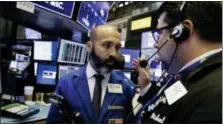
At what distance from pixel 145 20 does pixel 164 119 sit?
284cm

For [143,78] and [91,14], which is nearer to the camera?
[143,78]

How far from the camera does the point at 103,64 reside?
143 cm

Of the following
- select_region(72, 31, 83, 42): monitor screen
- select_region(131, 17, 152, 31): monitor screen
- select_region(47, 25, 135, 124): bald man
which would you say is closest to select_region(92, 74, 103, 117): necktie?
select_region(47, 25, 135, 124): bald man

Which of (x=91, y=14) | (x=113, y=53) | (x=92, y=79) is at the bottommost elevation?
(x=92, y=79)

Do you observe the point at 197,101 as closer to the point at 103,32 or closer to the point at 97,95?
the point at 97,95

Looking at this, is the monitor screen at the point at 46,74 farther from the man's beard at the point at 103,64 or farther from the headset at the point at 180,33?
the headset at the point at 180,33

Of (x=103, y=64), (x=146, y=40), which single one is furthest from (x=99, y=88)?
(x=146, y=40)

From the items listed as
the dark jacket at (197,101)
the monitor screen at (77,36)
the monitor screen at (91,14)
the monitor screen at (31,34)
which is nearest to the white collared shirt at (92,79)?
the dark jacket at (197,101)

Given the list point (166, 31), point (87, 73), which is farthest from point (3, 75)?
point (166, 31)

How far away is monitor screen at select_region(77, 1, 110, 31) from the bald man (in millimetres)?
1108

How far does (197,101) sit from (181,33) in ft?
0.90

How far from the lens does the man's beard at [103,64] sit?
1425 millimetres

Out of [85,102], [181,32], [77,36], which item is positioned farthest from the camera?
[77,36]

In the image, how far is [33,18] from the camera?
2373 mm
